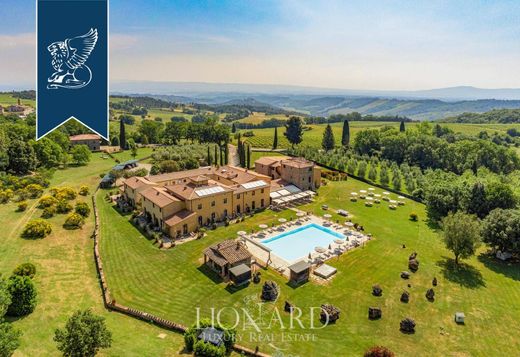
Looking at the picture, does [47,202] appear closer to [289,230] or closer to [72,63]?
[72,63]

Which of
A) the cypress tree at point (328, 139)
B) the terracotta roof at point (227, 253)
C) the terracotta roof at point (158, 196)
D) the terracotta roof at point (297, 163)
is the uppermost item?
the cypress tree at point (328, 139)

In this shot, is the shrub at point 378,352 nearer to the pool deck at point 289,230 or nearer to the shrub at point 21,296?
the pool deck at point 289,230

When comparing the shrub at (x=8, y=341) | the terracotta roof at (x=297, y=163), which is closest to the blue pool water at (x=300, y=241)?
the terracotta roof at (x=297, y=163)

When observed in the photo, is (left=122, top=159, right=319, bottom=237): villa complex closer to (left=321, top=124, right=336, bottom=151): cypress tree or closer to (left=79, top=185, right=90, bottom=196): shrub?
(left=79, top=185, right=90, bottom=196): shrub

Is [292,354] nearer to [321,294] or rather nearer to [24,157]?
[321,294]

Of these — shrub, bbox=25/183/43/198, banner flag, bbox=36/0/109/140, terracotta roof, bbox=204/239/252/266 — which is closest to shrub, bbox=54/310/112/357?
terracotta roof, bbox=204/239/252/266
